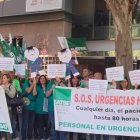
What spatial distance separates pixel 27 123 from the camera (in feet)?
33.8

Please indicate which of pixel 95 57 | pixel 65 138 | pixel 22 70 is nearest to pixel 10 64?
pixel 22 70

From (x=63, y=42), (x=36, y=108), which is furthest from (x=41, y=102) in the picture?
(x=63, y=42)

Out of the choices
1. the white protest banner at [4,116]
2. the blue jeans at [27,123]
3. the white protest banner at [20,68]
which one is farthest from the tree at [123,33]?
the white protest banner at [4,116]

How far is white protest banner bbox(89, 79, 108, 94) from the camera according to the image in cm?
905

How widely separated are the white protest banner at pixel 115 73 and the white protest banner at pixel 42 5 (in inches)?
388

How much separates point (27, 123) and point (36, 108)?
46cm

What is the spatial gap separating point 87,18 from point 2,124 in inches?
431

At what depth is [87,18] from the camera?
1980 cm

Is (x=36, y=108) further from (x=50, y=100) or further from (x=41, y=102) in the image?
(x=50, y=100)

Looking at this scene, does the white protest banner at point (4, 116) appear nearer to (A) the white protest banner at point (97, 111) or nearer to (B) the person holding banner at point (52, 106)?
(B) the person holding banner at point (52, 106)

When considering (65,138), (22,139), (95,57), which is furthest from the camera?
(95,57)

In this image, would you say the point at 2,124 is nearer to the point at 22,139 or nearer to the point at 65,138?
the point at 22,139

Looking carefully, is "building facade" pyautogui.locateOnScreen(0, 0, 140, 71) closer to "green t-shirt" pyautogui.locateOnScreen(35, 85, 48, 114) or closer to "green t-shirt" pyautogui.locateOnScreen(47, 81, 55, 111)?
"green t-shirt" pyautogui.locateOnScreen(35, 85, 48, 114)

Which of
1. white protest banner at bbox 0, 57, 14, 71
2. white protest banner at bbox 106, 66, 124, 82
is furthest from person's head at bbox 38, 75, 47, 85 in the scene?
white protest banner at bbox 106, 66, 124, 82
